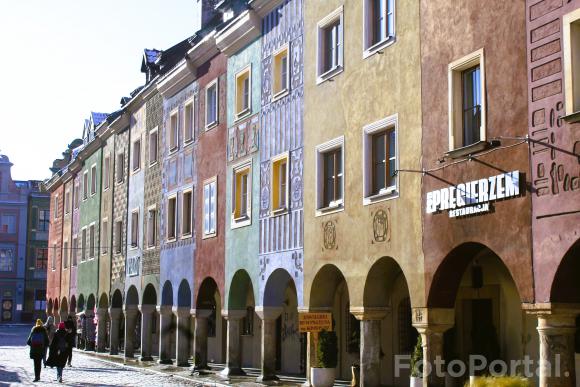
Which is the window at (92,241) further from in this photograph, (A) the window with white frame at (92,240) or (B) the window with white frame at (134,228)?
(B) the window with white frame at (134,228)

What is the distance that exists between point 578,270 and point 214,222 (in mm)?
15637

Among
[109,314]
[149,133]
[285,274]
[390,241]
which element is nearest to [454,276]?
[390,241]

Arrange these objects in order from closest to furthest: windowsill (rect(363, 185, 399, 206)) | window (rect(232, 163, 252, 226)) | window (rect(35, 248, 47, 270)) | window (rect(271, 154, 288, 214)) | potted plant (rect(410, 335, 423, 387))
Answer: potted plant (rect(410, 335, 423, 387)) → windowsill (rect(363, 185, 399, 206)) → window (rect(271, 154, 288, 214)) → window (rect(232, 163, 252, 226)) → window (rect(35, 248, 47, 270))

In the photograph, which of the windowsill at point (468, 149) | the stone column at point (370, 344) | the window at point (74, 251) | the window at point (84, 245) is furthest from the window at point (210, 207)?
the window at point (74, 251)

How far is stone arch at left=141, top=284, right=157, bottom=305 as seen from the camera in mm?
34406

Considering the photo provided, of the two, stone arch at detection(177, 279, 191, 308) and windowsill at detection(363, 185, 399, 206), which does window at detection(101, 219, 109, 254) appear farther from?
windowsill at detection(363, 185, 399, 206)

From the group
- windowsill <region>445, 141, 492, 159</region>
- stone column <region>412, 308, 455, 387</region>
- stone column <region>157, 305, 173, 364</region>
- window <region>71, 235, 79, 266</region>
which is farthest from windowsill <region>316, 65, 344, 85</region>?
window <region>71, 235, 79, 266</region>

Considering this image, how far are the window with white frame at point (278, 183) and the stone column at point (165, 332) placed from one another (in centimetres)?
962

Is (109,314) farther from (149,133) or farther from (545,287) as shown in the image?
(545,287)

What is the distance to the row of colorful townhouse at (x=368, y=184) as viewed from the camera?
1387cm

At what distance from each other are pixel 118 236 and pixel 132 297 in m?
3.61

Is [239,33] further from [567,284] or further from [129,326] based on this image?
[129,326]

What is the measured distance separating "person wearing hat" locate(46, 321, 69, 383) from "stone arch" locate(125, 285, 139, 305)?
975 centimetres

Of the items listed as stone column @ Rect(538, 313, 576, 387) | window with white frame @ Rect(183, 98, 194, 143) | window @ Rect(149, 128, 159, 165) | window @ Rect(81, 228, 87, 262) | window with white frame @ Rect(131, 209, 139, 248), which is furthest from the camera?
window @ Rect(81, 228, 87, 262)
